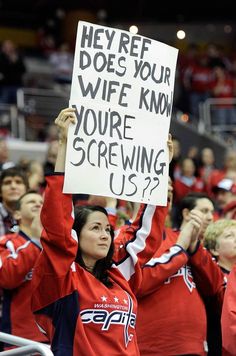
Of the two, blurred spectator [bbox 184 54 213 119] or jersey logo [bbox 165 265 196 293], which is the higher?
blurred spectator [bbox 184 54 213 119]

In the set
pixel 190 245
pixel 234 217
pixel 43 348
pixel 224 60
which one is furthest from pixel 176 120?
pixel 43 348

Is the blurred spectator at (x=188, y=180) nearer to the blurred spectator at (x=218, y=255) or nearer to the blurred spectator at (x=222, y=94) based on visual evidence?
the blurred spectator at (x=222, y=94)

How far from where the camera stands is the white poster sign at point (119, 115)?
518 cm

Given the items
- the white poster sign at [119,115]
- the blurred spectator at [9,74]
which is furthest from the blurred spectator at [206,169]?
the white poster sign at [119,115]

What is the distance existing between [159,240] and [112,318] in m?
0.69

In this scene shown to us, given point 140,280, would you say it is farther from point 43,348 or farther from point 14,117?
point 14,117

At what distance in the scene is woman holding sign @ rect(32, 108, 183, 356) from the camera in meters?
4.96

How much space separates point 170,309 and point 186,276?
0.82 ft

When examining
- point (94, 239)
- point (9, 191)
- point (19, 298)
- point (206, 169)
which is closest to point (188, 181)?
point (206, 169)

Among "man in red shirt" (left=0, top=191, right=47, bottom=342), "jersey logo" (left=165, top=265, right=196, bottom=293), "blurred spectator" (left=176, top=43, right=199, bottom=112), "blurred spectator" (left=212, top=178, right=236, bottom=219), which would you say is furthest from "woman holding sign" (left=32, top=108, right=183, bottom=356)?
"blurred spectator" (left=176, top=43, right=199, bottom=112)

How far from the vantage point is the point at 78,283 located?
5.15m

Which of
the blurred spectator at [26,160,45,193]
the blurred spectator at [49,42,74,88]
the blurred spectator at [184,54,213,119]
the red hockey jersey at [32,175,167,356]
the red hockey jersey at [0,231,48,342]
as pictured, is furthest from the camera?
the blurred spectator at [49,42,74,88]

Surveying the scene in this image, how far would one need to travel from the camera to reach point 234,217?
7.84m

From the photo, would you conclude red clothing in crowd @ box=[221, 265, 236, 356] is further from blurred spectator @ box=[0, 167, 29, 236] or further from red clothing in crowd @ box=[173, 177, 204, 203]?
red clothing in crowd @ box=[173, 177, 204, 203]
